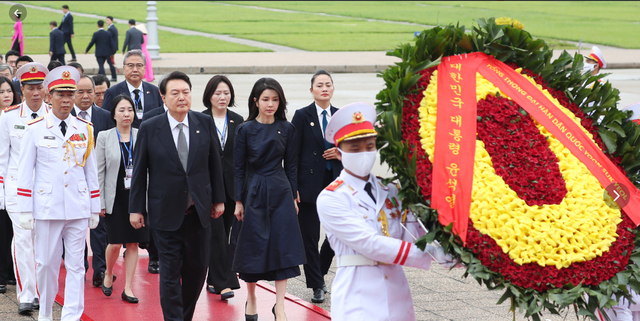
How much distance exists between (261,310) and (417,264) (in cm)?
276

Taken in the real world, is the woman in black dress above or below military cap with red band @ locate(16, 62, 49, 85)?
below

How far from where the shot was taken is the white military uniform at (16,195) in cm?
595

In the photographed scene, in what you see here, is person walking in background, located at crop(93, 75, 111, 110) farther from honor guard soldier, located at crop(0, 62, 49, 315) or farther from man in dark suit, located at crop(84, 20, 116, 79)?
man in dark suit, located at crop(84, 20, 116, 79)

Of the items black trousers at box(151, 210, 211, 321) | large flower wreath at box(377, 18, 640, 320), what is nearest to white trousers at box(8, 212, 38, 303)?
black trousers at box(151, 210, 211, 321)

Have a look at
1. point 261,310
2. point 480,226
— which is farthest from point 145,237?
point 480,226

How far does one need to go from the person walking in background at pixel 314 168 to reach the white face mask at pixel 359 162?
8.44 ft

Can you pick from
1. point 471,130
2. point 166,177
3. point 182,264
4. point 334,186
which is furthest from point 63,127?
point 471,130

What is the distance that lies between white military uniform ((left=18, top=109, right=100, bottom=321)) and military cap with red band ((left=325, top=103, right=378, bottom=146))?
8.84ft

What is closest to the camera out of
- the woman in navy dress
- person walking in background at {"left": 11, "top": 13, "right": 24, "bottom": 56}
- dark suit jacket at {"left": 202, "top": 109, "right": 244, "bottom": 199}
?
the woman in navy dress

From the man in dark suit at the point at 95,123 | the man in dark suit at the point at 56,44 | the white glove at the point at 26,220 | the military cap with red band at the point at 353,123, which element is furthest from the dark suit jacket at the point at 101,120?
the man in dark suit at the point at 56,44

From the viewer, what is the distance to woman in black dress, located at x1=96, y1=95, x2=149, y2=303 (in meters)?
6.32

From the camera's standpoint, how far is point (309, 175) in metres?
6.36

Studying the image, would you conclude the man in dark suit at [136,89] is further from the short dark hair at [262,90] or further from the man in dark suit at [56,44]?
the man in dark suit at [56,44]

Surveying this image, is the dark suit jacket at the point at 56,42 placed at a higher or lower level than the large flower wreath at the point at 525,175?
higher
